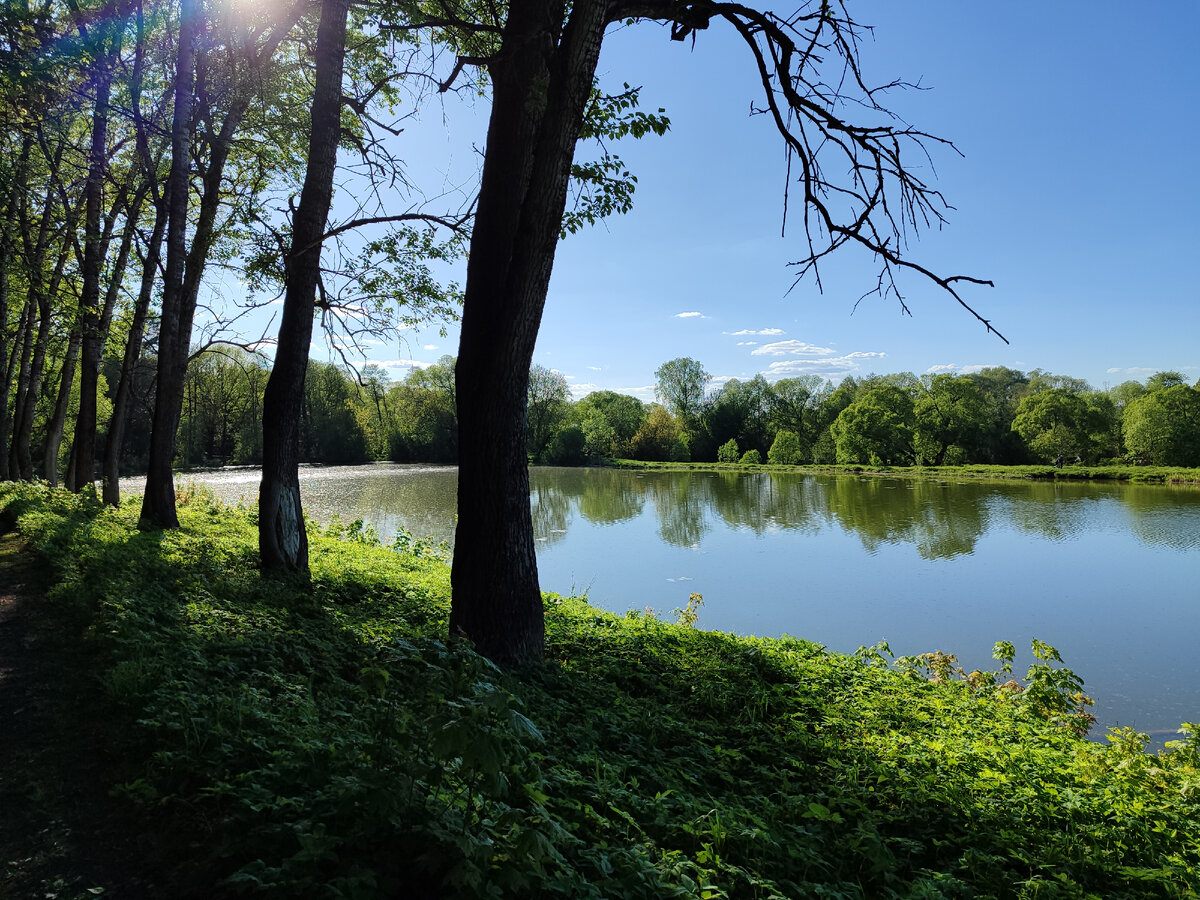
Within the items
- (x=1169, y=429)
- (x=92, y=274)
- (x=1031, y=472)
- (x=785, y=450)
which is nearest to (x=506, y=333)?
(x=92, y=274)

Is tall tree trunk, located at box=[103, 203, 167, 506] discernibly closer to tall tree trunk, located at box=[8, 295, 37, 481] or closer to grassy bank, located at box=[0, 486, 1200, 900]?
tall tree trunk, located at box=[8, 295, 37, 481]

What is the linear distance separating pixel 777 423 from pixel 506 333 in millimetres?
70345

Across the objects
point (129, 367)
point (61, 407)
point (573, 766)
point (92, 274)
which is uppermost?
point (92, 274)

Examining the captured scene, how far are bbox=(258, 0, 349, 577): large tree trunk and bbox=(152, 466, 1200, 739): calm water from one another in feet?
21.2

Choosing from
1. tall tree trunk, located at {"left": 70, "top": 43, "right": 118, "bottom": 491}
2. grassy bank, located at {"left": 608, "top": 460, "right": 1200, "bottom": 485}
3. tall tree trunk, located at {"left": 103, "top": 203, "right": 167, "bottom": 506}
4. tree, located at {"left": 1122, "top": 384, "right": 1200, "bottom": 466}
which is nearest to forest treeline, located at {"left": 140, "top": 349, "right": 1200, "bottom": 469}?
tree, located at {"left": 1122, "top": 384, "right": 1200, "bottom": 466}

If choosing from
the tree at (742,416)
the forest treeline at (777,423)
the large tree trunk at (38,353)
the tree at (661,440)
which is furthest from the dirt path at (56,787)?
the tree at (742,416)

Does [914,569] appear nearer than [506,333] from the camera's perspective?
No

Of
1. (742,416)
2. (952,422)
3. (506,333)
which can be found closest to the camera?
(506,333)

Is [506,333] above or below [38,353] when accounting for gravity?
below

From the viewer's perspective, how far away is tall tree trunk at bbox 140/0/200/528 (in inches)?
357

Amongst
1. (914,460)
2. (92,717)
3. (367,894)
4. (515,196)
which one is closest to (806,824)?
(367,894)

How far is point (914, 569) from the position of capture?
15.5 m

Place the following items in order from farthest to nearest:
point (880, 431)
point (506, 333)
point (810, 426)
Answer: point (810, 426)
point (880, 431)
point (506, 333)

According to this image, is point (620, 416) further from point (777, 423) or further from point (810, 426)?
point (810, 426)
